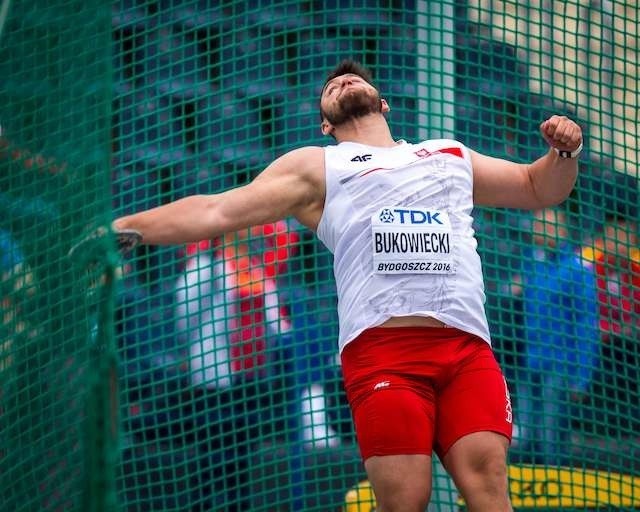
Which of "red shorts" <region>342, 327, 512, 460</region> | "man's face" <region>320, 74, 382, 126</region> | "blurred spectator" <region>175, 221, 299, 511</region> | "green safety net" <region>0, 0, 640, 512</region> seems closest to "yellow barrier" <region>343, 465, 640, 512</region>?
"green safety net" <region>0, 0, 640, 512</region>

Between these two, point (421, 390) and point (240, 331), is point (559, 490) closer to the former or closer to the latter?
point (240, 331)

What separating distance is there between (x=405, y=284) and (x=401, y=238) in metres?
0.16

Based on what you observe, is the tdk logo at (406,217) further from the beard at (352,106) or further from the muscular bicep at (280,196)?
the beard at (352,106)

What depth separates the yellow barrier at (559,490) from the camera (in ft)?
18.8

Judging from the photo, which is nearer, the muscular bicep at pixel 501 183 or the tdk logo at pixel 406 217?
the tdk logo at pixel 406 217

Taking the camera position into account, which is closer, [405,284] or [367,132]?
[405,284]

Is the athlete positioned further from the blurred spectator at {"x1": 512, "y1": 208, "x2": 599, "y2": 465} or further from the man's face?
the blurred spectator at {"x1": 512, "y1": 208, "x2": 599, "y2": 465}

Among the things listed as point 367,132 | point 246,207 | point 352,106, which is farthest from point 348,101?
point 246,207

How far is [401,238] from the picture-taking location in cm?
413

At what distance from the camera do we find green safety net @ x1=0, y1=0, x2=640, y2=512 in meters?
4.73

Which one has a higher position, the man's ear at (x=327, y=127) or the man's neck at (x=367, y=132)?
the man's ear at (x=327, y=127)

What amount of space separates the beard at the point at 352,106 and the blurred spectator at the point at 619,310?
1.84 meters

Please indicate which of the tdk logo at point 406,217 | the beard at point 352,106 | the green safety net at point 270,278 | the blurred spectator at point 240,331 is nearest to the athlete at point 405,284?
the tdk logo at point 406,217

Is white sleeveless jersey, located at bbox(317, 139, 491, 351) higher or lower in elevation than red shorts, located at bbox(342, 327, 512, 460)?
higher
